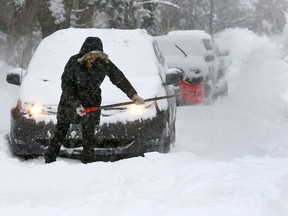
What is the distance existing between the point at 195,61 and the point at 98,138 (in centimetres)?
692

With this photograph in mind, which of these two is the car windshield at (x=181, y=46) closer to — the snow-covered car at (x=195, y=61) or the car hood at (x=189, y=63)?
the snow-covered car at (x=195, y=61)

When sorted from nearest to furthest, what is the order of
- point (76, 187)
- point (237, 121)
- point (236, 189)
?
point (236, 189)
point (76, 187)
point (237, 121)

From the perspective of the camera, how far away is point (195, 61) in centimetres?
1265

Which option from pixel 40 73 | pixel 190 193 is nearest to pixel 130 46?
pixel 40 73

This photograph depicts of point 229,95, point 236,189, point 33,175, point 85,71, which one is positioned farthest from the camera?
point 229,95

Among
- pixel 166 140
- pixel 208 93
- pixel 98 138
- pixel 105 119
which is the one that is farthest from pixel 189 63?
pixel 98 138

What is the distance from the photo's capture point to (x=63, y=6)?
1495cm

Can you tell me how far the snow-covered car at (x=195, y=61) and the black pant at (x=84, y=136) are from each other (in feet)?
18.5

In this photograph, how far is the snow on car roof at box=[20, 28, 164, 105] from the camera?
6492mm

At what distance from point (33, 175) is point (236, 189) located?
191 centimetres

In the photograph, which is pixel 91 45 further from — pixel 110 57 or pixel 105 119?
pixel 110 57

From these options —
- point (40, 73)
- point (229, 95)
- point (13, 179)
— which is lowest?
point (229, 95)

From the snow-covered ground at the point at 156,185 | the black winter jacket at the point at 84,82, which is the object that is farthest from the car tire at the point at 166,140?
the black winter jacket at the point at 84,82

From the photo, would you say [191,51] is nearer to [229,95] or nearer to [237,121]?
[229,95]
